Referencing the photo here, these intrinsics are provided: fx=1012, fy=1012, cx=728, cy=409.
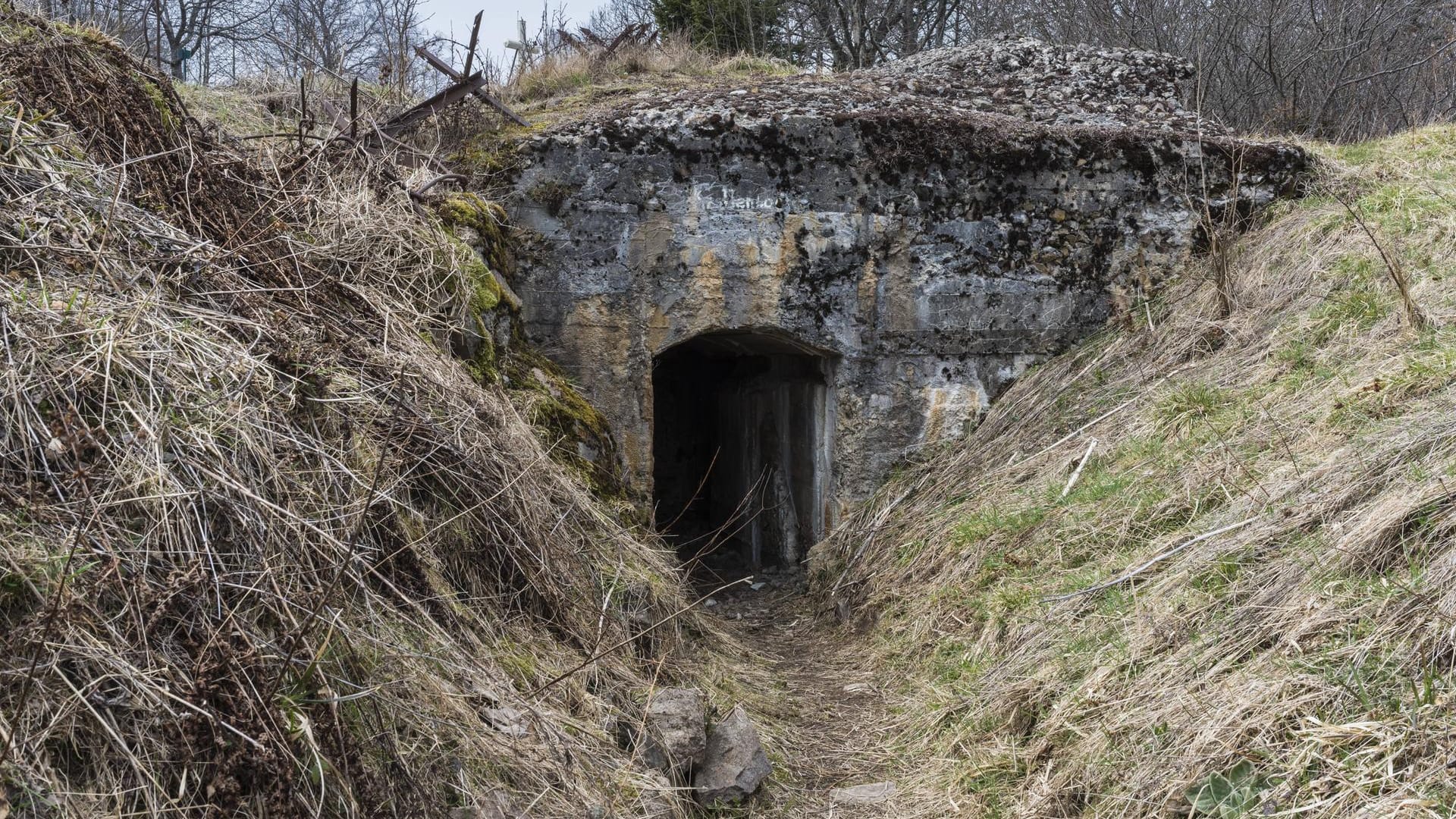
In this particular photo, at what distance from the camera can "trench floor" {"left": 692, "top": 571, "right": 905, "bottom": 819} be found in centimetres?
354

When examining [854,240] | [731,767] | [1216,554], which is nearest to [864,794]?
[731,767]

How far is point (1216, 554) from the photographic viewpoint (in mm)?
3383

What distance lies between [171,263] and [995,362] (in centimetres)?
457

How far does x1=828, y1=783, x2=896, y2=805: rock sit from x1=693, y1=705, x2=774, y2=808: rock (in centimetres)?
25

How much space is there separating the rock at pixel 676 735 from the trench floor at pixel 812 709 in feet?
0.88

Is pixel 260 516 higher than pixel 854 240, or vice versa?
pixel 854 240

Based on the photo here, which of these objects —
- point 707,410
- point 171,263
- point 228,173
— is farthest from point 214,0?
point 171,263

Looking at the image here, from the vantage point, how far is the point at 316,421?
10.3ft

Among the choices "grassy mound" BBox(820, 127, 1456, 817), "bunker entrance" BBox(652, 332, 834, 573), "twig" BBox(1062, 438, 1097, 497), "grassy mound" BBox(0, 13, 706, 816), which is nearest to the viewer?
"grassy mound" BBox(0, 13, 706, 816)

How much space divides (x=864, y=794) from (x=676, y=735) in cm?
73

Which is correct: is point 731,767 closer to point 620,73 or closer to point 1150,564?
point 1150,564

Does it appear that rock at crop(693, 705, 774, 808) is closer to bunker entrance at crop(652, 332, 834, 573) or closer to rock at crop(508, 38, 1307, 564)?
bunker entrance at crop(652, 332, 834, 573)

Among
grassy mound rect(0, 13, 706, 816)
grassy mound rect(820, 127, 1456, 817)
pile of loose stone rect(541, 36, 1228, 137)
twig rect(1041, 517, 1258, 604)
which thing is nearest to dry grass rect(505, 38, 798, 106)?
pile of loose stone rect(541, 36, 1228, 137)

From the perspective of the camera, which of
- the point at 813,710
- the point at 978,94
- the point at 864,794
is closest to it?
the point at 864,794
